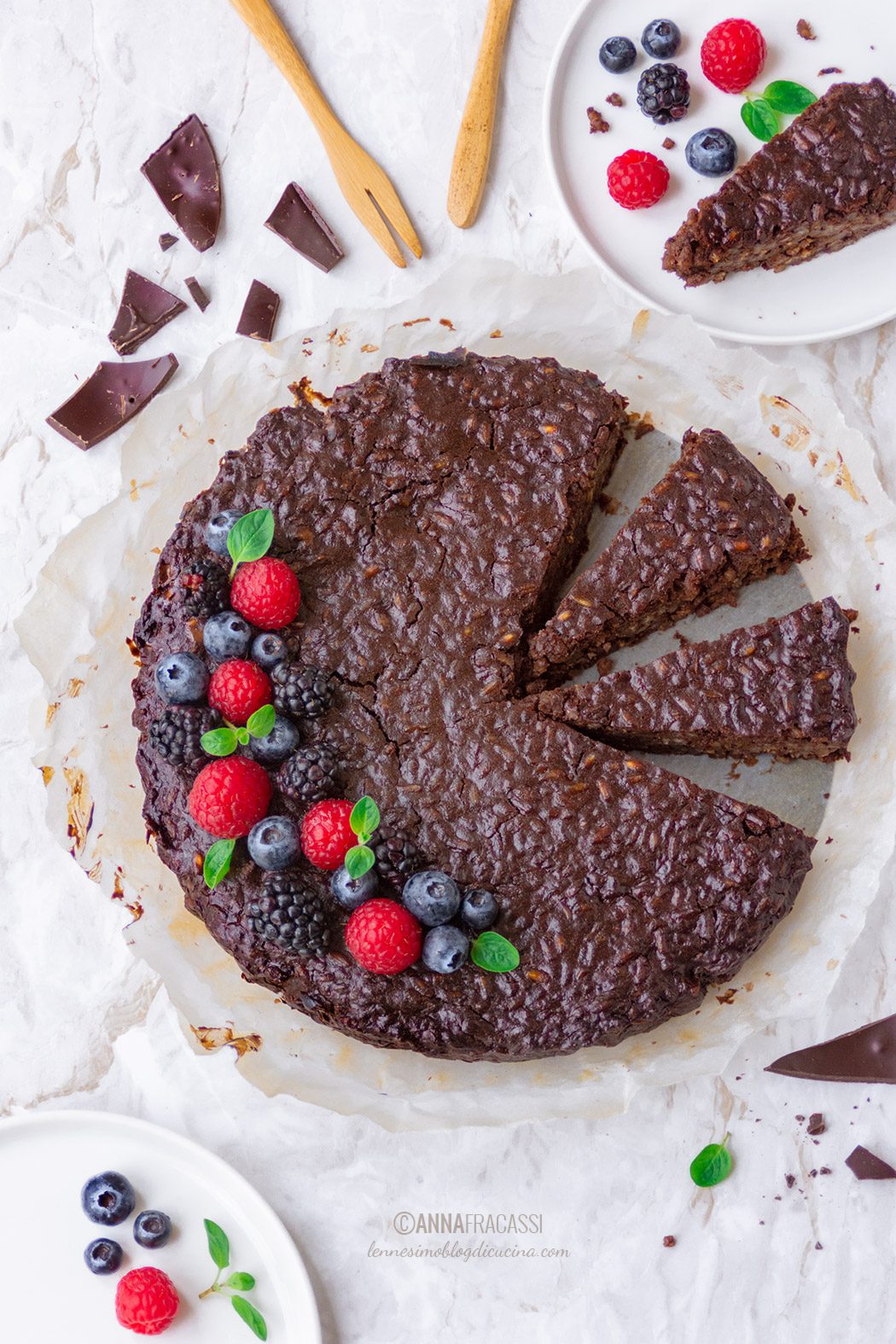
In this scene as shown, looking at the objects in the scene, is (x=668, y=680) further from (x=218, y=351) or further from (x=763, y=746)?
(x=218, y=351)

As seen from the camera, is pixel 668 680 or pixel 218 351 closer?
pixel 668 680

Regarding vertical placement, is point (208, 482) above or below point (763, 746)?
above

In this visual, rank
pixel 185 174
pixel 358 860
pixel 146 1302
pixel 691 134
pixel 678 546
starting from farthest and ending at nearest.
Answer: pixel 185 174
pixel 691 134
pixel 146 1302
pixel 678 546
pixel 358 860

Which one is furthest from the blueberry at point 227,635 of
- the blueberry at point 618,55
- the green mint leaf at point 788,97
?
the green mint leaf at point 788,97

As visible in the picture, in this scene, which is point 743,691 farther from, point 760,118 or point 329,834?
point 760,118

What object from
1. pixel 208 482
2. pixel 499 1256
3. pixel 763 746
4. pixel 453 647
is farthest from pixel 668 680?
pixel 499 1256

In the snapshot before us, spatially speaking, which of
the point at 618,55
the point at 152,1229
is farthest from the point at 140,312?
the point at 152,1229
